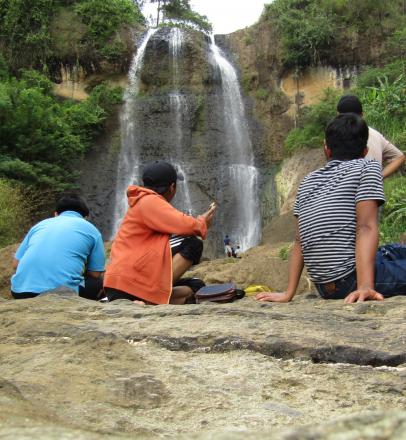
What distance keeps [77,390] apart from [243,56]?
75.8 ft

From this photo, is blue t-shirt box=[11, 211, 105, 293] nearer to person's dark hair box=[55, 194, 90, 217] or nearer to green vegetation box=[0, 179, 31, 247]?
person's dark hair box=[55, 194, 90, 217]

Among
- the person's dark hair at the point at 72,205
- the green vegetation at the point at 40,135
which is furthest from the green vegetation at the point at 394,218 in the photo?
the green vegetation at the point at 40,135

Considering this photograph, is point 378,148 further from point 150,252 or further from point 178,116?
point 178,116

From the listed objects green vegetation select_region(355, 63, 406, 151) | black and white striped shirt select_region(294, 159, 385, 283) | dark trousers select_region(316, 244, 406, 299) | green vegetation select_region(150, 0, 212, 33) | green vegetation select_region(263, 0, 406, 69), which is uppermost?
green vegetation select_region(150, 0, 212, 33)

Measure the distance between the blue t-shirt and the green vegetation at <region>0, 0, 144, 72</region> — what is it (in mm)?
Result: 19501

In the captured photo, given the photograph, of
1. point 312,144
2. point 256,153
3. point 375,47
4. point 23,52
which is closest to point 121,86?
point 23,52

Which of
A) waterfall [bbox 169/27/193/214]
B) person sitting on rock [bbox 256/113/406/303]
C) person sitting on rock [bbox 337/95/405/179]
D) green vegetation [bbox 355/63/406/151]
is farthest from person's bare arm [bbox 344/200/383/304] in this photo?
waterfall [bbox 169/27/193/214]

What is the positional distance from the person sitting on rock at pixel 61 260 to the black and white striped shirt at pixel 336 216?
1.69 meters

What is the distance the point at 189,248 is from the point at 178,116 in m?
18.0

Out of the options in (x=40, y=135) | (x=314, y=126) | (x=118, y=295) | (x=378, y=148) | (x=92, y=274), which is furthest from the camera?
(x=314, y=126)

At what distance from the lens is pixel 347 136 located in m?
3.42

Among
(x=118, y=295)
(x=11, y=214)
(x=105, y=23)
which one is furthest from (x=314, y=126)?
(x=118, y=295)

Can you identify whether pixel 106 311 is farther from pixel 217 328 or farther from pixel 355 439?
pixel 355 439

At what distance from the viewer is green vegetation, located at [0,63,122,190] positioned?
18.0 metres
